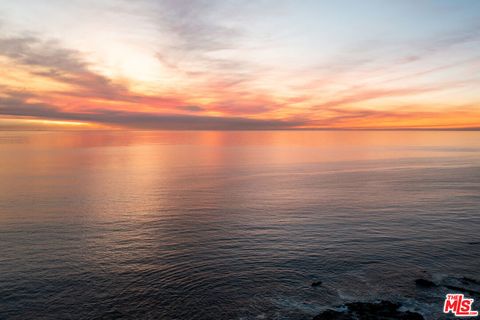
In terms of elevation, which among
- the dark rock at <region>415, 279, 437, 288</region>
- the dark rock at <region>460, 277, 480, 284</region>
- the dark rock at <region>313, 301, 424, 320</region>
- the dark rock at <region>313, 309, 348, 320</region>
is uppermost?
the dark rock at <region>460, 277, 480, 284</region>

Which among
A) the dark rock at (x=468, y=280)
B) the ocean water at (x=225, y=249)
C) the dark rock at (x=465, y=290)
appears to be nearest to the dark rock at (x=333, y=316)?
the ocean water at (x=225, y=249)

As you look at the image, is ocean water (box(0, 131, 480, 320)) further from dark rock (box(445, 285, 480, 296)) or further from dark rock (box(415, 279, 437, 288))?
dark rock (box(445, 285, 480, 296))

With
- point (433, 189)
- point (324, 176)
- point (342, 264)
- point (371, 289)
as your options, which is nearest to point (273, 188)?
point (324, 176)

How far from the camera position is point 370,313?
3219cm

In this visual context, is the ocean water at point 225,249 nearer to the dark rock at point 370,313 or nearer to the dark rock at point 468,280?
the dark rock at point 468,280

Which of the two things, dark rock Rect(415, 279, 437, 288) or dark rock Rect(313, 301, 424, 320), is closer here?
dark rock Rect(313, 301, 424, 320)

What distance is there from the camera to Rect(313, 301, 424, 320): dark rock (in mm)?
31547

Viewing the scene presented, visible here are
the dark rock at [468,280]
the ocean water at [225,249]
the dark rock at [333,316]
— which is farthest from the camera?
the dark rock at [468,280]

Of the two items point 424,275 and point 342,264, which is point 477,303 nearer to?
point 424,275

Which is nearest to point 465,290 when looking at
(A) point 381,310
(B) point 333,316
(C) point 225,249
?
(A) point 381,310

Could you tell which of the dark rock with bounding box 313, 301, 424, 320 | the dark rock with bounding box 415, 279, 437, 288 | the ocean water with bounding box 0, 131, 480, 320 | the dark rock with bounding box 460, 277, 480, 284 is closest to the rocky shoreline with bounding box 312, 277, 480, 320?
the dark rock with bounding box 313, 301, 424, 320

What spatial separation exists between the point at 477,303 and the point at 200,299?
28.5m

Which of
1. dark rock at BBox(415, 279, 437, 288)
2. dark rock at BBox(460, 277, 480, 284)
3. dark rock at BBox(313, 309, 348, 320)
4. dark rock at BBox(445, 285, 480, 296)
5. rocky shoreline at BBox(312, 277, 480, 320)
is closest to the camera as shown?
dark rock at BBox(313, 309, 348, 320)

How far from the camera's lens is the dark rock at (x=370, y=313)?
104ft
